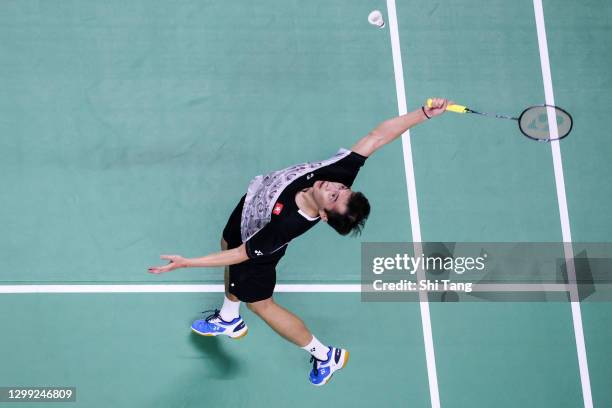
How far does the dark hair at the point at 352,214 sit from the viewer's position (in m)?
4.69

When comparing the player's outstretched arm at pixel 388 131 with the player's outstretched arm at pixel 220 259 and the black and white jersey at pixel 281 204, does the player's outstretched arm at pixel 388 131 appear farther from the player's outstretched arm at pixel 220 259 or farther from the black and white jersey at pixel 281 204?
the player's outstretched arm at pixel 220 259

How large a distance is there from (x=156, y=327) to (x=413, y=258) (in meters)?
2.35

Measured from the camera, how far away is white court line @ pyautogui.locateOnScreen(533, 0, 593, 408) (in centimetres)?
624

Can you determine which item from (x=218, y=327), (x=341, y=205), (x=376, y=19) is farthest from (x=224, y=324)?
(x=376, y=19)

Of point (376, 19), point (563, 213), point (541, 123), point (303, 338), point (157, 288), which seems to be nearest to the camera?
point (303, 338)

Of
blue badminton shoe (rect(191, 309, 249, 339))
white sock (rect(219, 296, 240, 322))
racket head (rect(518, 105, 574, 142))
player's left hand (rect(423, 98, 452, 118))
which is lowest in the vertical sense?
blue badminton shoe (rect(191, 309, 249, 339))

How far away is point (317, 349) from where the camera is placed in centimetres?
578

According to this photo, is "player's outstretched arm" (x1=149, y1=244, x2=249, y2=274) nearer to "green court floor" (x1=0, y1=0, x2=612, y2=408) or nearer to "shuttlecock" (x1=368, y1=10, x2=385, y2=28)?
"green court floor" (x1=0, y1=0, x2=612, y2=408)

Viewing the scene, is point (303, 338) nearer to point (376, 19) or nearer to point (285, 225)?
point (285, 225)

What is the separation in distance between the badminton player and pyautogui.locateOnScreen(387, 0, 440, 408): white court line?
31.5 inches

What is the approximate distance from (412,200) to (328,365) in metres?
1.70

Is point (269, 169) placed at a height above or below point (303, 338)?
above

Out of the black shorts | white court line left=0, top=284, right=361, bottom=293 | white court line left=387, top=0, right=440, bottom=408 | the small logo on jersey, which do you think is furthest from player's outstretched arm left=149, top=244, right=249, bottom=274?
white court line left=387, top=0, right=440, bottom=408

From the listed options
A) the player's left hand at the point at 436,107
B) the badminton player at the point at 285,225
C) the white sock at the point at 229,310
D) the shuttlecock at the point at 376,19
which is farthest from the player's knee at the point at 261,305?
the shuttlecock at the point at 376,19
